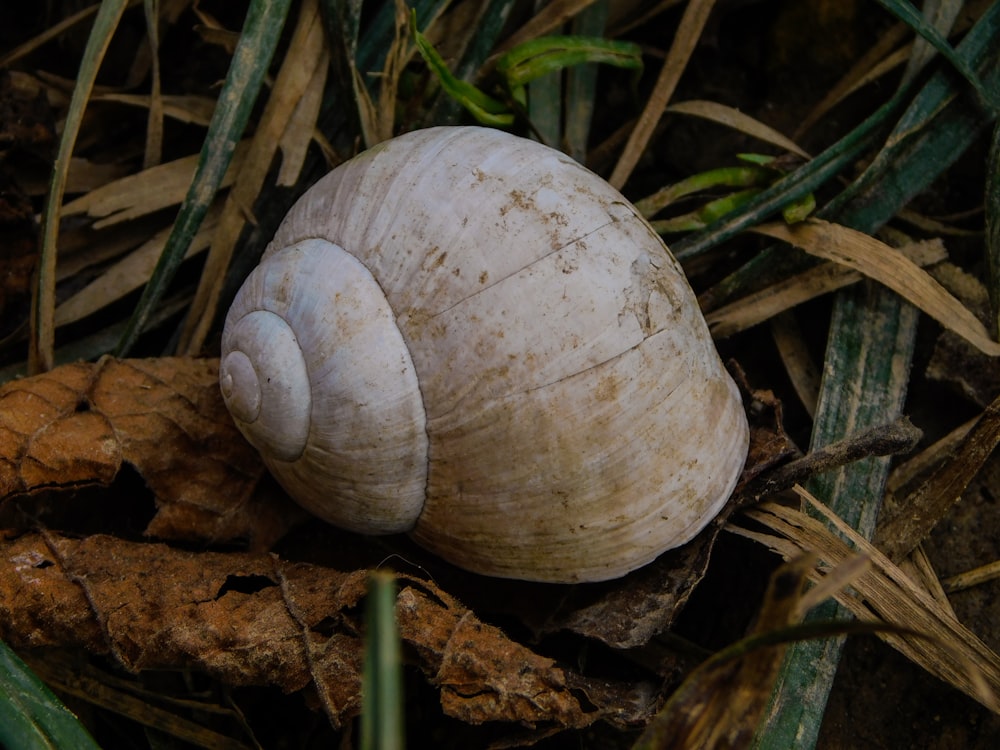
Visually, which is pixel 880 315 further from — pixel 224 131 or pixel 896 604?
pixel 224 131

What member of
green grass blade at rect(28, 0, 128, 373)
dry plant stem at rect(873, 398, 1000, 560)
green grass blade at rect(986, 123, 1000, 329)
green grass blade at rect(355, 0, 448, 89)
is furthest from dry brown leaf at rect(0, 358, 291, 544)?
green grass blade at rect(986, 123, 1000, 329)

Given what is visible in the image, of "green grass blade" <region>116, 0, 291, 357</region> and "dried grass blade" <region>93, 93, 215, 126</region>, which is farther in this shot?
"dried grass blade" <region>93, 93, 215, 126</region>

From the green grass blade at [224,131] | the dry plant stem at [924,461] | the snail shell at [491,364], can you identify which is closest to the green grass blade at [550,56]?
the snail shell at [491,364]

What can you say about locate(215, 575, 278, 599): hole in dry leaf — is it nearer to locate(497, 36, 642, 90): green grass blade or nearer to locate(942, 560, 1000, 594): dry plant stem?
locate(497, 36, 642, 90): green grass blade

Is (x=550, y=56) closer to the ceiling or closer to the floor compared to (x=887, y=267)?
closer to the ceiling

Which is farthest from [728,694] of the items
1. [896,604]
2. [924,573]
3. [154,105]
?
[154,105]

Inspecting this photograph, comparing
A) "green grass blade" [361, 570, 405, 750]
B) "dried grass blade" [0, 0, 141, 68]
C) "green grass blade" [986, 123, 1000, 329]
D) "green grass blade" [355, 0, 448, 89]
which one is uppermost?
"dried grass blade" [0, 0, 141, 68]
